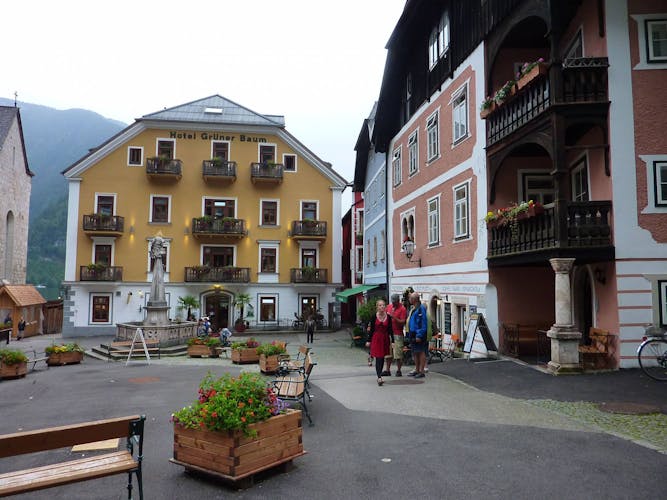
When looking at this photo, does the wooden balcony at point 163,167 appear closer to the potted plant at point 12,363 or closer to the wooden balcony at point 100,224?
→ the wooden balcony at point 100,224

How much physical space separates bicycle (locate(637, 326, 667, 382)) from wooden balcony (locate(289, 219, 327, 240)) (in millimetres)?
26202

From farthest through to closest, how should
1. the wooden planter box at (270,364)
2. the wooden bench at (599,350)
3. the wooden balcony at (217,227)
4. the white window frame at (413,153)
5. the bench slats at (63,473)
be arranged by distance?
the wooden balcony at (217,227) → the white window frame at (413,153) → the wooden planter box at (270,364) → the wooden bench at (599,350) → the bench slats at (63,473)

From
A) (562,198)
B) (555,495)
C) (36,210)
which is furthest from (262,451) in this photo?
(36,210)

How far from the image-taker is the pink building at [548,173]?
11.5 metres

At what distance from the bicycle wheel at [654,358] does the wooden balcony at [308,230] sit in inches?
1031

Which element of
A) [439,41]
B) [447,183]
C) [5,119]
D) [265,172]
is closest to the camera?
[447,183]

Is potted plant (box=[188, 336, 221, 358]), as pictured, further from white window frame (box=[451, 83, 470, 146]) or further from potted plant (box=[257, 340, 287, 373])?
white window frame (box=[451, 83, 470, 146])

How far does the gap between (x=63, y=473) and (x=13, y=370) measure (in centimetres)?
1286

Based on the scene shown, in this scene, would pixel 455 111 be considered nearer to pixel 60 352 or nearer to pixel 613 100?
pixel 613 100

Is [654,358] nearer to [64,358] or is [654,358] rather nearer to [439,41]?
[439,41]

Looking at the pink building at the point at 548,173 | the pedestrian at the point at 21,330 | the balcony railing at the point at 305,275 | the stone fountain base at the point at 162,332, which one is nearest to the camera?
the pink building at the point at 548,173

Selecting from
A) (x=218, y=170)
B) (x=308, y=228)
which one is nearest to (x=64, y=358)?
(x=218, y=170)

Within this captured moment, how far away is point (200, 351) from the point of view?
20.4 meters

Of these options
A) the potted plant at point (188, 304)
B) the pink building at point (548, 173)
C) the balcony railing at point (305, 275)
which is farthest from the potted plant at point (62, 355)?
the balcony railing at point (305, 275)
